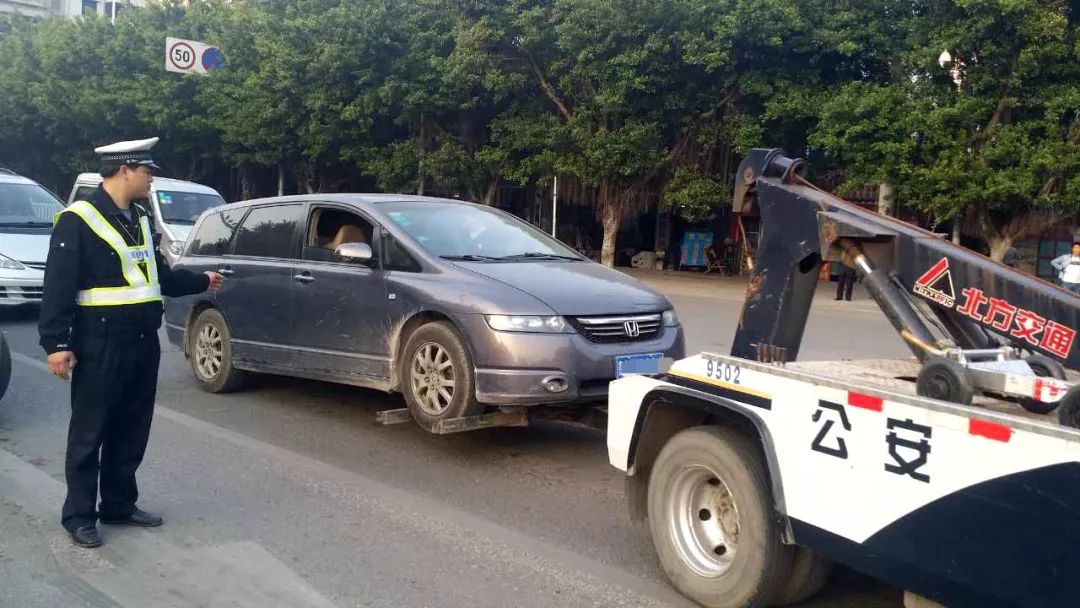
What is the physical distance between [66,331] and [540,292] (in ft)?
9.30

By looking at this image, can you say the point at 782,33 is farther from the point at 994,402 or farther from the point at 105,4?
the point at 105,4

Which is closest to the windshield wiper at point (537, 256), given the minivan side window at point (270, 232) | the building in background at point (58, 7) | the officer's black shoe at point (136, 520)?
the minivan side window at point (270, 232)

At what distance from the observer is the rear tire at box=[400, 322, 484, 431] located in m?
6.08

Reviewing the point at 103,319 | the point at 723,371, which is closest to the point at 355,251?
the point at 103,319

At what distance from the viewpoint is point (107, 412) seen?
4574 millimetres

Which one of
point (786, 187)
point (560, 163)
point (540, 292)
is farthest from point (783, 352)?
point (560, 163)

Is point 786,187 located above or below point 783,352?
above

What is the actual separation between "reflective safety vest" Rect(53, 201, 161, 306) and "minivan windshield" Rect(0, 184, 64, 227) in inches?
377

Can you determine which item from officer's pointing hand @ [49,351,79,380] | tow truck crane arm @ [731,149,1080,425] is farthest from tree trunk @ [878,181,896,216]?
officer's pointing hand @ [49,351,79,380]

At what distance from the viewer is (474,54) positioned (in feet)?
78.9

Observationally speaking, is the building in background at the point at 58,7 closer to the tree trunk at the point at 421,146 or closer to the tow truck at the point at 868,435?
the tree trunk at the point at 421,146

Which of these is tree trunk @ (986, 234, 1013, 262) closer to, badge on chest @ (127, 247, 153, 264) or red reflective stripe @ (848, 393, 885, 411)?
red reflective stripe @ (848, 393, 885, 411)

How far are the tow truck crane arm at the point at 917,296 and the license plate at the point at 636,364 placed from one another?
5.52ft

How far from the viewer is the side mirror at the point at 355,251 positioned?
670cm
